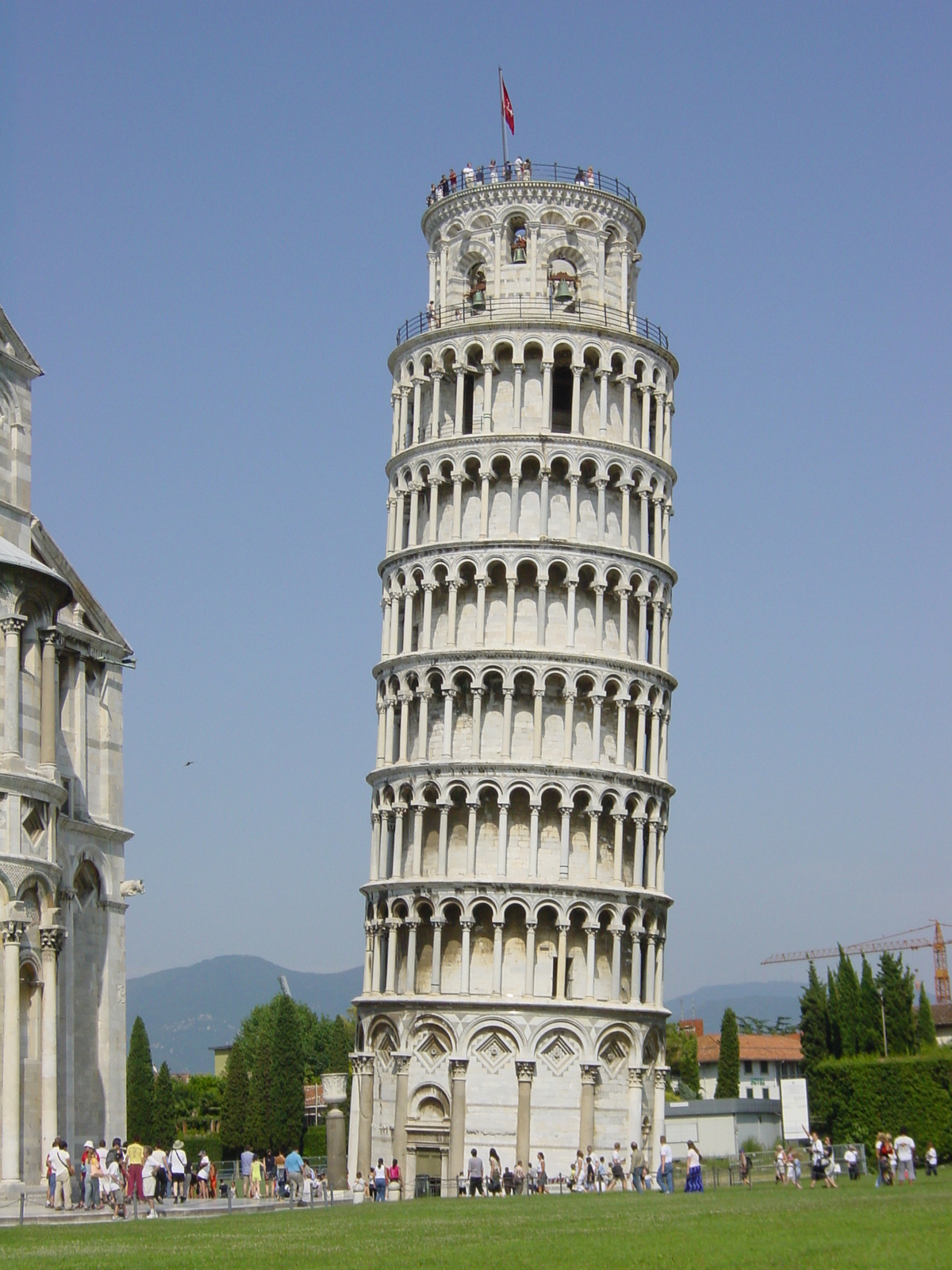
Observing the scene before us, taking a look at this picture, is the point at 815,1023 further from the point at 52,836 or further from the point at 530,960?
the point at 52,836

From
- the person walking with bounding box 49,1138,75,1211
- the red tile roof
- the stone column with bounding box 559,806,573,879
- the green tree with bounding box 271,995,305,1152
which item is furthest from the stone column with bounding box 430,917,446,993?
the red tile roof

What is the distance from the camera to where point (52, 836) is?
141ft

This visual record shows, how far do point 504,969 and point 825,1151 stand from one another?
14.8 m

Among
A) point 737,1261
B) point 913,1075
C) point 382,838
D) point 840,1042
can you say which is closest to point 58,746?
point 382,838

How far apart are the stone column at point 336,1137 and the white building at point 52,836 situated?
30.6ft

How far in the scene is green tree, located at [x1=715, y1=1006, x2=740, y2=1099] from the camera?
101500 millimetres

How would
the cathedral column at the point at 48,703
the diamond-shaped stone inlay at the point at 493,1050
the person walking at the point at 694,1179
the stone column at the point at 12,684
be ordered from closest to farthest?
1. the stone column at the point at 12,684
2. the cathedral column at the point at 48,703
3. the person walking at the point at 694,1179
4. the diamond-shaped stone inlay at the point at 493,1050

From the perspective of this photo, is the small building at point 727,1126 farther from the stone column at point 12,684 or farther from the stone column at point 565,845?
the stone column at point 12,684

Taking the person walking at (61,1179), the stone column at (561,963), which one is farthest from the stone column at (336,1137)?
the person walking at (61,1179)

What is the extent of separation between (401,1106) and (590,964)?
7645mm

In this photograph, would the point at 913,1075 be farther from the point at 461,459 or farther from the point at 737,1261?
the point at 737,1261

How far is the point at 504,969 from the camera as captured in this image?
62906mm

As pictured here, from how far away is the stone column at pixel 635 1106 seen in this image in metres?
63.1

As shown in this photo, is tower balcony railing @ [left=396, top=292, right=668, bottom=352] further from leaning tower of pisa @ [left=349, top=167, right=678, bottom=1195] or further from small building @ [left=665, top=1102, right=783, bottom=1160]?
small building @ [left=665, top=1102, right=783, bottom=1160]
